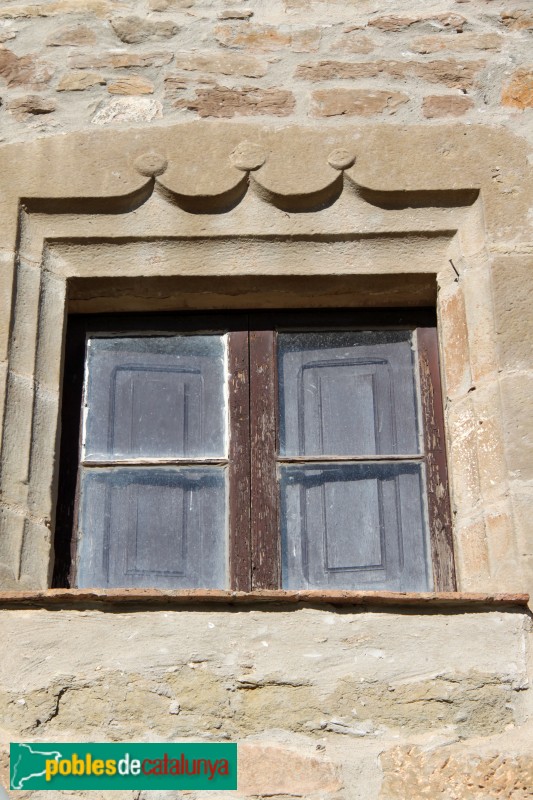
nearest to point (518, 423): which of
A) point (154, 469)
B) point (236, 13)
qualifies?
point (154, 469)

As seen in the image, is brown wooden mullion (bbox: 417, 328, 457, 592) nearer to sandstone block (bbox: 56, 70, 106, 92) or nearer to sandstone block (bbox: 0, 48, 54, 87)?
sandstone block (bbox: 56, 70, 106, 92)

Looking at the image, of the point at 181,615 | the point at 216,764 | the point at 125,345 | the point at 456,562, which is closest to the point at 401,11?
the point at 125,345

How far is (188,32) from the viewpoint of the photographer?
12.1ft

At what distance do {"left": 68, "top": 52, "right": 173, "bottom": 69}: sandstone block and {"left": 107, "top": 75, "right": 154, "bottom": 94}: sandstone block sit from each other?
1.8 inches

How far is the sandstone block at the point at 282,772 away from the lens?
275 centimetres

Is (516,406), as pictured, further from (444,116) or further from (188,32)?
(188,32)

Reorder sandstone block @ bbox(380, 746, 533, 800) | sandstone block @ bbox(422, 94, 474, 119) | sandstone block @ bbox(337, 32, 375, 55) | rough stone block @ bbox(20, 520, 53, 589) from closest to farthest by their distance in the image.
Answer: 1. sandstone block @ bbox(380, 746, 533, 800)
2. rough stone block @ bbox(20, 520, 53, 589)
3. sandstone block @ bbox(422, 94, 474, 119)
4. sandstone block @ bbox(337, 32, 375, 55)

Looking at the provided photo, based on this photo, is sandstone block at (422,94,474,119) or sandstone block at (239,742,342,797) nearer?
sandstone block at (239,742,342,797)

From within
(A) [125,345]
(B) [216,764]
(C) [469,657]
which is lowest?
(B) [216,764]

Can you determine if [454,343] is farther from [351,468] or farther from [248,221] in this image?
[248,221]

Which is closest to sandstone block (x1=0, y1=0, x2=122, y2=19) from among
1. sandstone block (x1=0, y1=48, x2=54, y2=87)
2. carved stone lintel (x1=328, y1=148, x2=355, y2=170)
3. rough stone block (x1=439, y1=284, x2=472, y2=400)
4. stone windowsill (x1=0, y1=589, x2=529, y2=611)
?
sandstone block (x1=0, y1=48, x2=54, y2=87)

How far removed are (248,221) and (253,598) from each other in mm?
1028

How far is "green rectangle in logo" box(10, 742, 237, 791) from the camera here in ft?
9.09

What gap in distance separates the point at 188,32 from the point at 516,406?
140 centimetres
